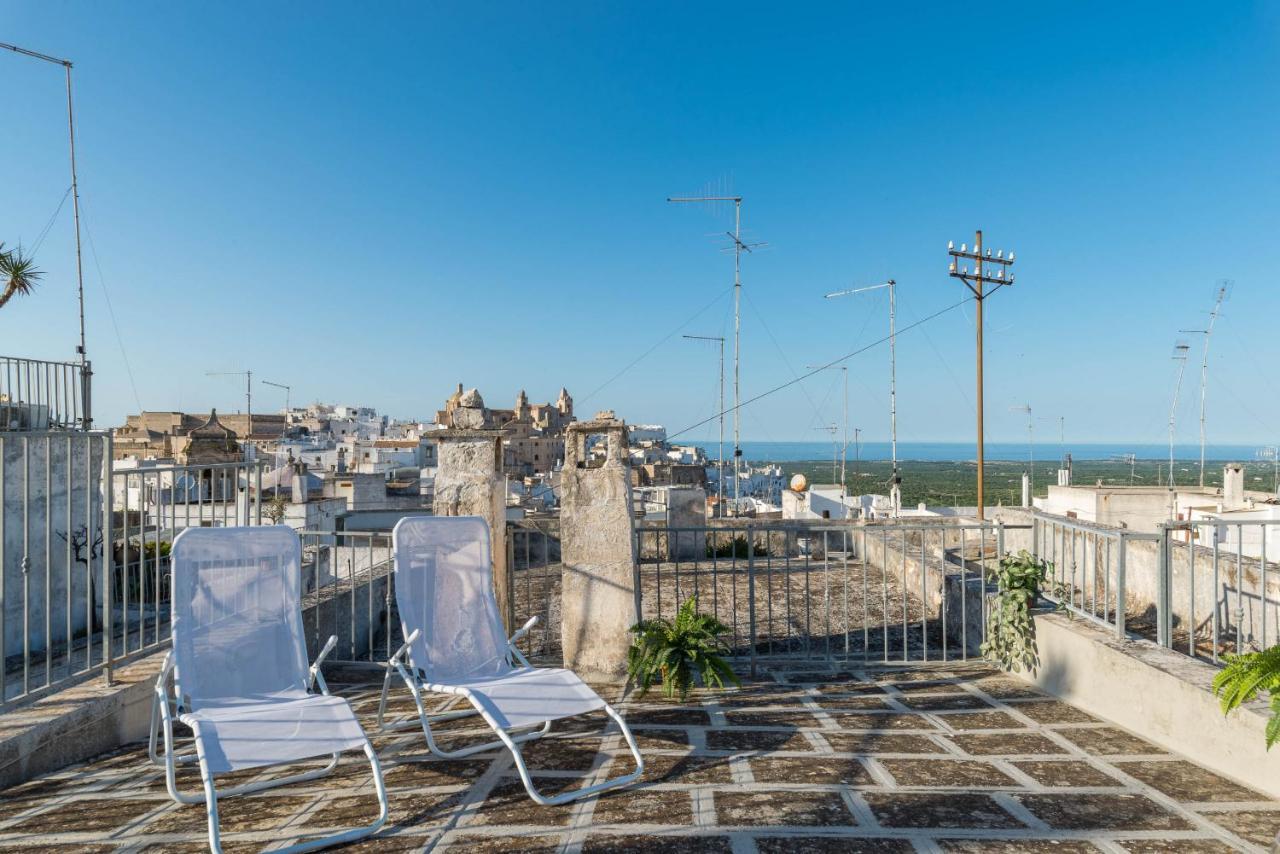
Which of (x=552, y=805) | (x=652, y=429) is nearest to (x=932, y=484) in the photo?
(x=652, y=429)

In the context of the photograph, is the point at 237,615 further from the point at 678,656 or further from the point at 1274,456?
the point at 1274,456

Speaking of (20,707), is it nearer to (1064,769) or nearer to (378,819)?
(378,819)

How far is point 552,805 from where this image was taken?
3.20 meters

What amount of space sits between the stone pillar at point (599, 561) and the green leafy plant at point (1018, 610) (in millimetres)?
2679

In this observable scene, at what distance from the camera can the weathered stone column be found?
5277 millimetres

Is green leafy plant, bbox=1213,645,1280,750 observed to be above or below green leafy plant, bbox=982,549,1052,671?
above

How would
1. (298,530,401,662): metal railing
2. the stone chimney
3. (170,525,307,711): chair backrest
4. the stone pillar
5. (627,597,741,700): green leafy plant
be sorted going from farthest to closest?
the stone chimney
(298,530,401,662): metal railing
the stone pillar
(627,597,741,700): green leafy plant
(170,525,307,711): chair backrest

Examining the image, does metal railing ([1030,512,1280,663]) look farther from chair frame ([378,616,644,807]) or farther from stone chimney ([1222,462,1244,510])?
stone chimney ([1222,462,1244,510])

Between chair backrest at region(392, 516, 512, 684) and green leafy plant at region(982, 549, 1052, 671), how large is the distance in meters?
3.56

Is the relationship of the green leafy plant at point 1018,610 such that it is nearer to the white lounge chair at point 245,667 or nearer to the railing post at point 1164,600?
the railing post at point 1164,600

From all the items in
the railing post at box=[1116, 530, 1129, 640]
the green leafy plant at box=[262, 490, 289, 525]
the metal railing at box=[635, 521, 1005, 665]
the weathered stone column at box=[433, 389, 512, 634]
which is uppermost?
the weathered stone column at box=[433, 389, 512, 634]

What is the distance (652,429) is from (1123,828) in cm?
10225

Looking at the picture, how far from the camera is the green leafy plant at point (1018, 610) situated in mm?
5332

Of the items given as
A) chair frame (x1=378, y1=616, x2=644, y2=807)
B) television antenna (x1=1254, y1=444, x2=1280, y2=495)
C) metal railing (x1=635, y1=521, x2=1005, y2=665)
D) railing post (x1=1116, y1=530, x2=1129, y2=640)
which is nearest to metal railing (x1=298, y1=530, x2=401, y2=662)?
chair frame (x1=378, y1=616, x2=644, y2=807)
